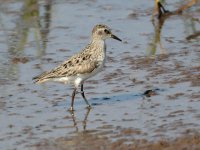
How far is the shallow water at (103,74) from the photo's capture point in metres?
11.4

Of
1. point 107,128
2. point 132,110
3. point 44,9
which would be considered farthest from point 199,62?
point 44,9

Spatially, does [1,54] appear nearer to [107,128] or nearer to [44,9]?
[44,9]

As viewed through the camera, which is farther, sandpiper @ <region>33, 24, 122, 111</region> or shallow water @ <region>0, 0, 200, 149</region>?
sandpiper @ <region>33, 24, 122, 111</region>

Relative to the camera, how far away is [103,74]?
14.2 meters

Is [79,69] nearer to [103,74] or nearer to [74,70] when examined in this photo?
[74,70]

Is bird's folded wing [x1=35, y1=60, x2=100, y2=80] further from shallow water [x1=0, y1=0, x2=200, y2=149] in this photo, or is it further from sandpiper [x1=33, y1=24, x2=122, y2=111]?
Answer: shallow water [x1=0, y1=0, x2=200, y2=149]

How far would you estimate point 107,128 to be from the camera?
37.2 feet

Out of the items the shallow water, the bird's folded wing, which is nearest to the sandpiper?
the bird's folded wing

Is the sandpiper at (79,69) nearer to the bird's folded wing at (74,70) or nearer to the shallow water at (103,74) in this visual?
the bird's folded wing at (74,70)

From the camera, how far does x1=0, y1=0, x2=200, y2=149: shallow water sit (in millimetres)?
11422

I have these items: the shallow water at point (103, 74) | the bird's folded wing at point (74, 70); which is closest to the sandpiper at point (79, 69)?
the bird's folded wing at point (74, 70)

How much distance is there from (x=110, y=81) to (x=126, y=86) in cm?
40

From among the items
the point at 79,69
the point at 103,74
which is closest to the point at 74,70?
the point at 79,69

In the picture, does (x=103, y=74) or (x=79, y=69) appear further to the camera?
(x=103, y=74)
